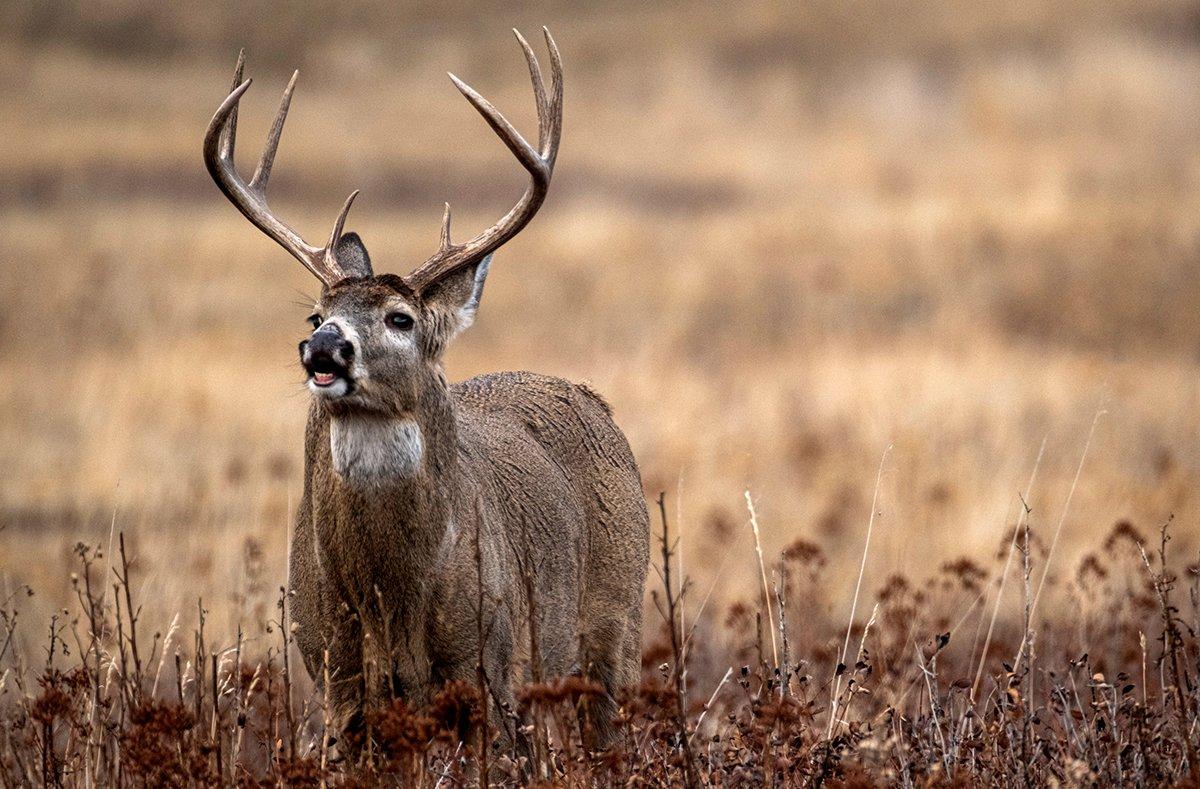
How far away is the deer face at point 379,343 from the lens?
6.29 meters

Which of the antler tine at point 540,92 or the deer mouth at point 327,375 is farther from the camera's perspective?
the antler tine at point 540,92

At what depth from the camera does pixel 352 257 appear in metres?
7.21

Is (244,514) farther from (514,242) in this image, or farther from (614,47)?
(614,47)

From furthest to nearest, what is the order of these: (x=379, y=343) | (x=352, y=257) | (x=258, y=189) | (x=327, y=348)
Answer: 1. (x=258, y=189)
2. (x=352, y=257)
3. (x=379, y=343)
4. (x=327, y=348)

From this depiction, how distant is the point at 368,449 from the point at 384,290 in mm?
580

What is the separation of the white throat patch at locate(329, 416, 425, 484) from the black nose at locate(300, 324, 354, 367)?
29cm

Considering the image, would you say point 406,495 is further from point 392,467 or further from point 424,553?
point 424,553

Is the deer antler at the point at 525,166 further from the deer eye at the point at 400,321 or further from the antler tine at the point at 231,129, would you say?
the antler tine at the point at 231,129

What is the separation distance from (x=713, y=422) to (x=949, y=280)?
A: 939 cm

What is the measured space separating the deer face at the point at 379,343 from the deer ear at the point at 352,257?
1.31 ft

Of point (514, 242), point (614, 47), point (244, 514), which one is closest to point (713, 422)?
point (244, 514)

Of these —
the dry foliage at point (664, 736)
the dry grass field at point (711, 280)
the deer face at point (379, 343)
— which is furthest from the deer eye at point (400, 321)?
the dry grass field at point (711, 280)

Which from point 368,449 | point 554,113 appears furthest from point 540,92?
point 368,449

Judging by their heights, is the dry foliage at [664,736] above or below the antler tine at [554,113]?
below
